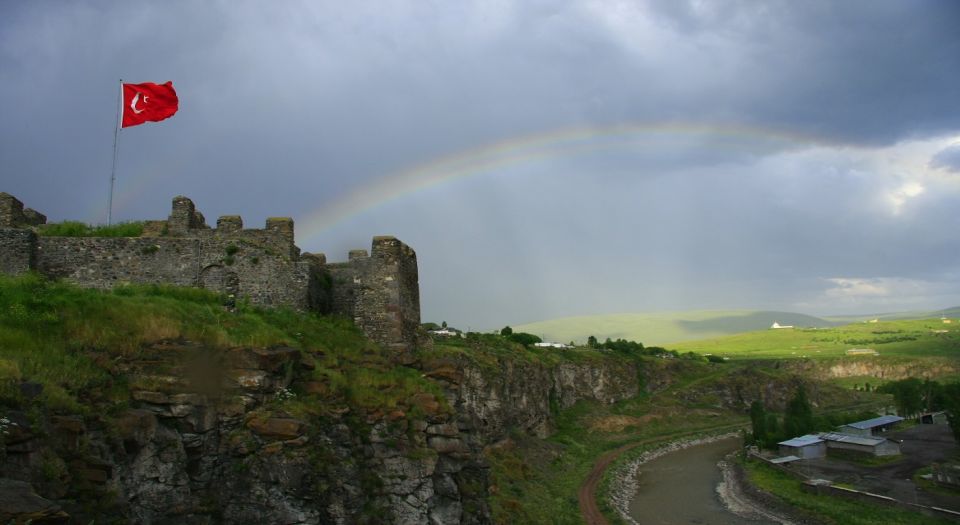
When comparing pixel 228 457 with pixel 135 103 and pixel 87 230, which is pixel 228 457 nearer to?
pixel 87 230

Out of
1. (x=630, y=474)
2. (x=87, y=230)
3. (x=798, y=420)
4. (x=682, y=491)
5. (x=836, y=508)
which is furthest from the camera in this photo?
(x=798, y=420)

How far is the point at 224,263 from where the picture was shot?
23.3m

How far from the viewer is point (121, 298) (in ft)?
60.5

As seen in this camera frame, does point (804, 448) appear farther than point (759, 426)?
No

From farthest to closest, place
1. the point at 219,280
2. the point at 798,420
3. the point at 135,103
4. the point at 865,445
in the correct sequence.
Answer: the point at 798,420 → the point at 865,445 → the point at 135,103 → the point at 219,280

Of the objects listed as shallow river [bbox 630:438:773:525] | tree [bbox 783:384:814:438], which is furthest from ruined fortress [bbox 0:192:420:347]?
tree [bbox 783:384:814:438]

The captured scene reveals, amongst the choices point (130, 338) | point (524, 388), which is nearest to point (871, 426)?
point (524, 388)

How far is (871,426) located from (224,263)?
87.7 metres

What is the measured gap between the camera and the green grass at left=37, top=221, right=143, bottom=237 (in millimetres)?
23484

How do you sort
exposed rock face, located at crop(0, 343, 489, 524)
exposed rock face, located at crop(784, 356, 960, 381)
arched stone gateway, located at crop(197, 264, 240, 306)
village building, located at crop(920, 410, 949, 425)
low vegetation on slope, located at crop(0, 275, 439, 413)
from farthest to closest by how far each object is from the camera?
exposed rock face, located at crop(784, 356, 960, 381)
village building, located at crop(920, 410, 949, 425)
arched stone gateway, located at crop(197, 264, 240, 306)
low vegetation on slope, located at crop(0, 275, 439, 413)
exposed rock face, located at crop(0, 343, 489, 524)

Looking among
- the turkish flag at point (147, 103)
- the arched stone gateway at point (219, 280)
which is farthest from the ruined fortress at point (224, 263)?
the turkish flag at point (147, 103)

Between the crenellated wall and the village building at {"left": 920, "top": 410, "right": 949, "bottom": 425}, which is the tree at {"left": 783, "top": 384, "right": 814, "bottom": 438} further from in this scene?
the crenellated wall

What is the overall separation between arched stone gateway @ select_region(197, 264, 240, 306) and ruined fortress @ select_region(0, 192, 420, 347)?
4cm

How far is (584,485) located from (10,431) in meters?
52.7
